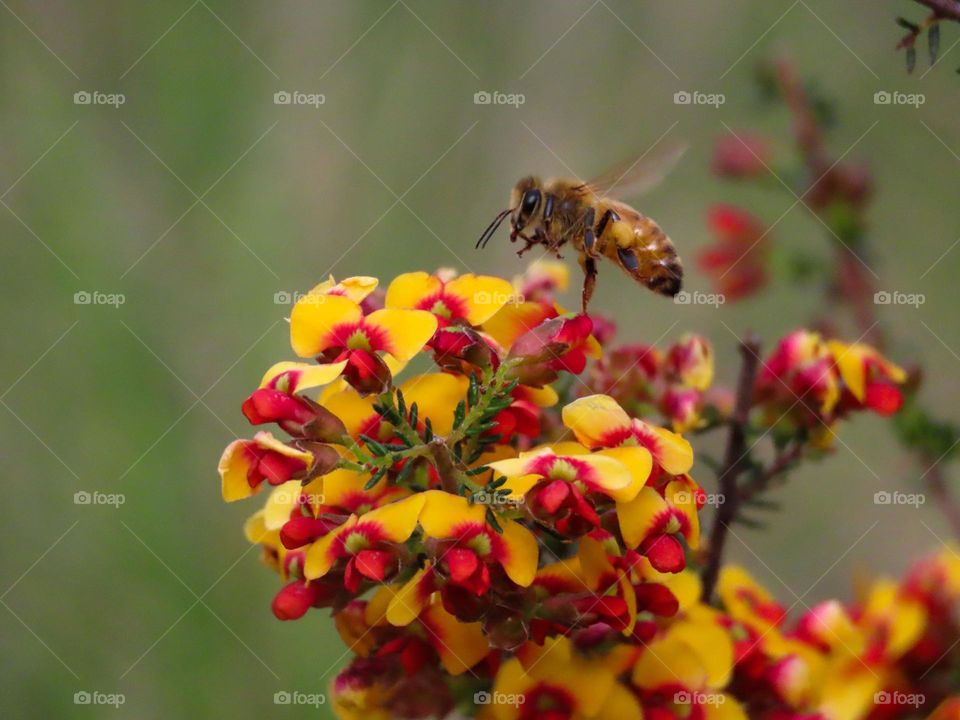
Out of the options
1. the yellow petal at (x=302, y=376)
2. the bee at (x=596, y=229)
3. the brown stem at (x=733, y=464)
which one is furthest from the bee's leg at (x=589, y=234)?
the yellow petal at (x=302, y=376)

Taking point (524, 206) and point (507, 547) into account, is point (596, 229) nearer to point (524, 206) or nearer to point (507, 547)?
point (524, 206)

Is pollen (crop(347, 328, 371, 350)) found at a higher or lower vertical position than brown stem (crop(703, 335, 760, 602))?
higher

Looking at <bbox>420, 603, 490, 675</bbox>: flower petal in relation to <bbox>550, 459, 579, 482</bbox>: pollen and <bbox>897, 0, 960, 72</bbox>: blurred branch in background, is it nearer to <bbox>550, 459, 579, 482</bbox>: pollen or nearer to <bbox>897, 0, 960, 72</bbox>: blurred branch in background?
<bbox>550, 459, 579, 482</bbox>: pollen

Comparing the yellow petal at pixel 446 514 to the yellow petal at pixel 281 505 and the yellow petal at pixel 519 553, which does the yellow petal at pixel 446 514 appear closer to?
the yellow petal at pixel 519 553

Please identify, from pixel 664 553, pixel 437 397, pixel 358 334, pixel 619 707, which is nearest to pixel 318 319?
pixel 358 334

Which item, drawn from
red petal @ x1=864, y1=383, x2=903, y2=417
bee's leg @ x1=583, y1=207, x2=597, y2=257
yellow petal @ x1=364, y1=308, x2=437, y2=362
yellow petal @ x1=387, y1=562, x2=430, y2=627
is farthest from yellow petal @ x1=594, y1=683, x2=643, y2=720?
bee's leg @ x1=583, y1=207, x2=597, y2=257

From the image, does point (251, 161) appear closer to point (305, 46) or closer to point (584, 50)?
point (305, 46)
